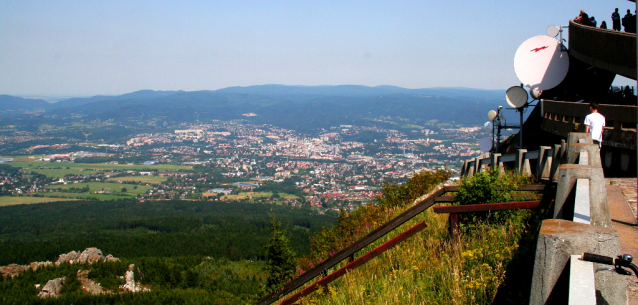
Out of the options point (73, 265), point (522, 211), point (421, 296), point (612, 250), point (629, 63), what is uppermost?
point (629, 63)

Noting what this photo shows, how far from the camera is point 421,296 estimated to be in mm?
4516

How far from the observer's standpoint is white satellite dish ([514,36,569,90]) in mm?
15305

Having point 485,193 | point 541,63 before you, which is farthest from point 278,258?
point 541,63

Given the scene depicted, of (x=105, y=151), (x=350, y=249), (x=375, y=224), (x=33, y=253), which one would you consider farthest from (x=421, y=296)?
(x=105, y=151)

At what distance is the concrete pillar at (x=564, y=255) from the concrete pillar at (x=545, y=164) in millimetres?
5002

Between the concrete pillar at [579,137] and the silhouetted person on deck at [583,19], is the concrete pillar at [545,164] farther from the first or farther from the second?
the silhouetted person on deck at [583,19]

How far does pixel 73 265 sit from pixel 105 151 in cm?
16570

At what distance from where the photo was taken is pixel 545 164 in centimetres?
688

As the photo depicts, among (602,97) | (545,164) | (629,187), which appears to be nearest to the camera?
(629,187)

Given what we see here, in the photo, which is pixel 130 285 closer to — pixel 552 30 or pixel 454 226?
pixel 552 30

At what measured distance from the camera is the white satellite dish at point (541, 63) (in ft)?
50.2

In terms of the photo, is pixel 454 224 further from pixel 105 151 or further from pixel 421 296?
pixel 105 151

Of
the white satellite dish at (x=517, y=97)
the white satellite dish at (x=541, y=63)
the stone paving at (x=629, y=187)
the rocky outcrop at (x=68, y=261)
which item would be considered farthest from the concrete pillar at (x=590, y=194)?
the rocky outcrop at (x=68, y=261)

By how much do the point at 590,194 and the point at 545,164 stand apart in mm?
3905
